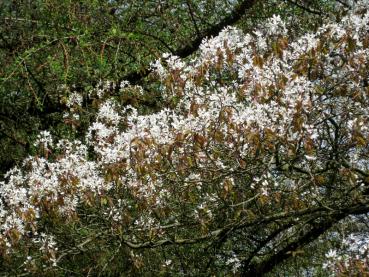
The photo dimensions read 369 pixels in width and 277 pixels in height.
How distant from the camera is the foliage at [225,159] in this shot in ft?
16.0

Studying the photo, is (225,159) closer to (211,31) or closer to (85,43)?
(85,43)

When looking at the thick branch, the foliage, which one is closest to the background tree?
the thick branch

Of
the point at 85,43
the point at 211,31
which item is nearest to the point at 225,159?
the point at 85,43

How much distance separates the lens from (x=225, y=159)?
17.5 ft

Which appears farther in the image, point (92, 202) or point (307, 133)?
point (92, 202)

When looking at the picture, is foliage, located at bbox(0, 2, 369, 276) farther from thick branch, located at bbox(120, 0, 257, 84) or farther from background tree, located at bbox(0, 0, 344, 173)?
thick branch, located at bbox(120, 0, 257, 84)

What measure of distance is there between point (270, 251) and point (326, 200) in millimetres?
1059

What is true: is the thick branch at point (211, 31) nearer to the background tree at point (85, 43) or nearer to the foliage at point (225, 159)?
the background tree at point (85, 43)

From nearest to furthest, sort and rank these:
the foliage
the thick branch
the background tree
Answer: the foliage → the background tree → the thick branch

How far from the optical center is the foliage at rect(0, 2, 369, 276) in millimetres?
4887

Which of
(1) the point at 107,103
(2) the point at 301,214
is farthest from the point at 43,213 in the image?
(2) the point at 301,214

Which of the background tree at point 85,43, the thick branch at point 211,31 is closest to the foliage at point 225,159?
the background tree at point 85,43

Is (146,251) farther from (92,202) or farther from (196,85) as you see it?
(196,85)

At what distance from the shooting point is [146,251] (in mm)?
6805
